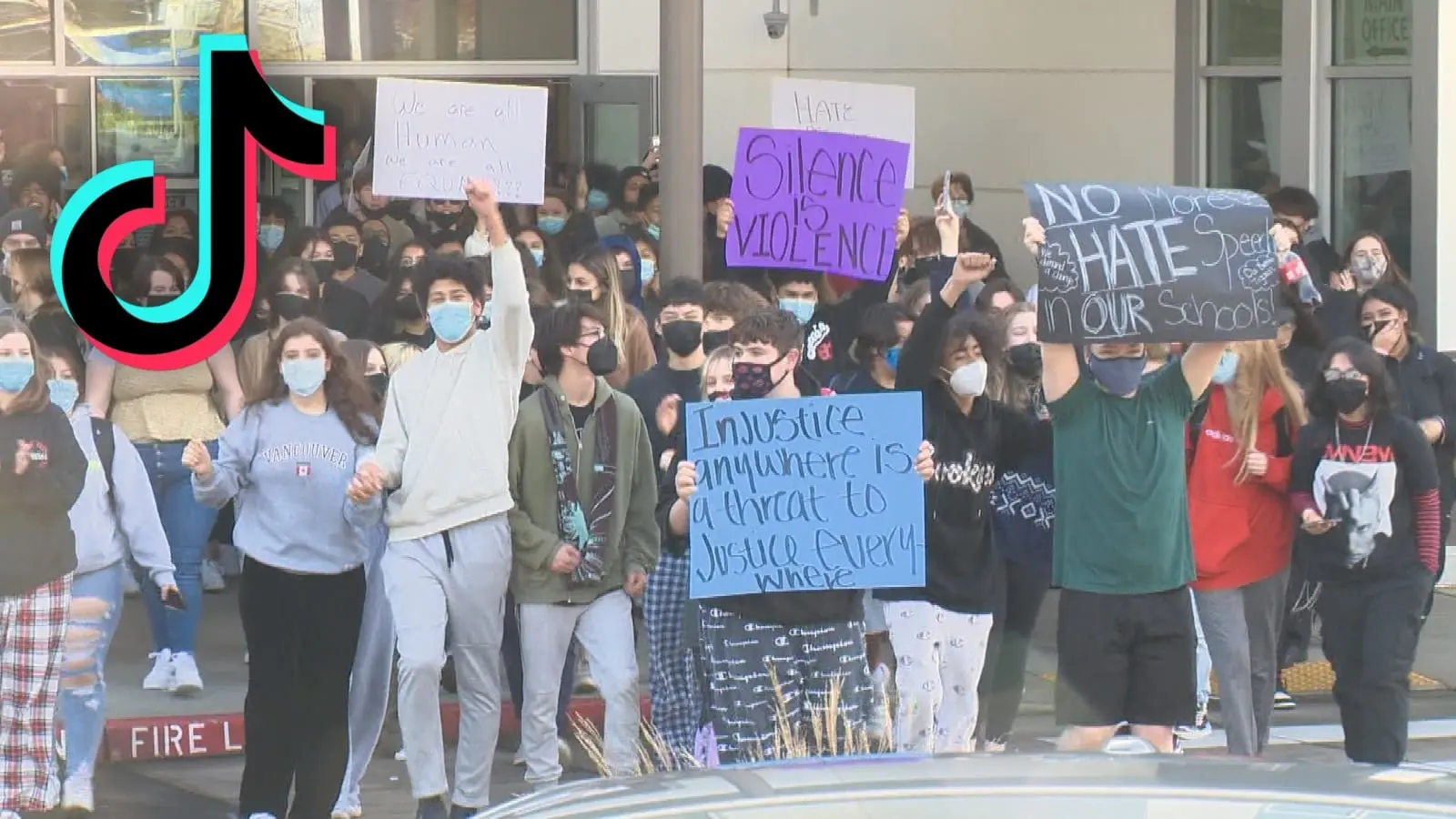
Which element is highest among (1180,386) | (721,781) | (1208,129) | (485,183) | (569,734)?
(1208,129)

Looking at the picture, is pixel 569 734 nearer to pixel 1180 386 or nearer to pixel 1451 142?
pixel 1180 386

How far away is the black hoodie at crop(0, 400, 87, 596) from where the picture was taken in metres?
7.18

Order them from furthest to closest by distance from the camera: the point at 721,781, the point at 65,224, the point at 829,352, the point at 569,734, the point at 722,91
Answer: the point at 722,91 < the point at 65,224 < the point at 829,352 < the point at 569,734 < the point at 721,781

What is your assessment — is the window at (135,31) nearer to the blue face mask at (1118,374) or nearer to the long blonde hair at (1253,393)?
the long blonde hair at (1253,393)

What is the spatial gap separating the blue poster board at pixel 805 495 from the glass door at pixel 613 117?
931 cm

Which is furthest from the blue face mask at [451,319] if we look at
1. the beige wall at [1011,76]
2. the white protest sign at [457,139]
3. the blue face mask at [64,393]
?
the beige wall at [1011,76]

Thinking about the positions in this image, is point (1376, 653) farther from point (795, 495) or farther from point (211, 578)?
point (211, 578)

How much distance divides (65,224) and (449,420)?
19.2ft

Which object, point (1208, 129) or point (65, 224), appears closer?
point (65, 224)

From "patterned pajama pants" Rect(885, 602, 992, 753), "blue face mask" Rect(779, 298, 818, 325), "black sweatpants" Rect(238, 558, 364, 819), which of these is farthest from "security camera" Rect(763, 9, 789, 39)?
"black sweatpants" Rect(238, 558, 364, 819)

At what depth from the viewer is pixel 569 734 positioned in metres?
8.88

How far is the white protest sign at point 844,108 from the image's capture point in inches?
444

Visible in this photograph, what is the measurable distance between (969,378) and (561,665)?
162 centimetres

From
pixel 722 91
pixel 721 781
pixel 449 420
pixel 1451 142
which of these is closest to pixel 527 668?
pixel 449 420
